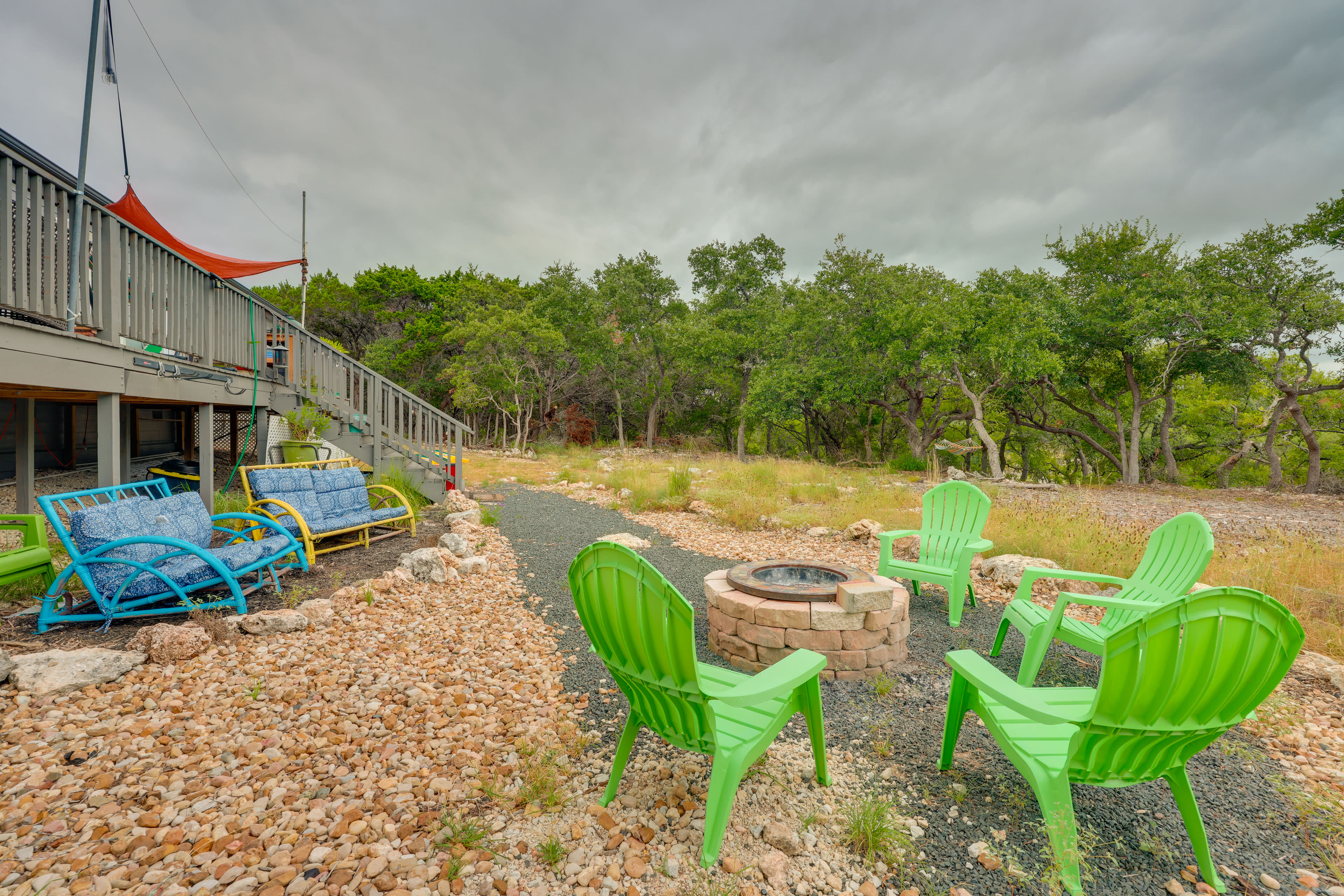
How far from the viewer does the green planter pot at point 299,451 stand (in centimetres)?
633

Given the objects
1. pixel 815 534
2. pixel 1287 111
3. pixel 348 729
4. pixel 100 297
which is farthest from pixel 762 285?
pixel 348 729

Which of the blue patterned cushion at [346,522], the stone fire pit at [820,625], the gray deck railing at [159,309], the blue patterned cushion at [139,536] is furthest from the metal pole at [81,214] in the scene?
the stone fire pit at [820,625]

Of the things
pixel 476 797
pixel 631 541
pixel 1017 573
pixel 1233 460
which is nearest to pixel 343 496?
pixel 631 541

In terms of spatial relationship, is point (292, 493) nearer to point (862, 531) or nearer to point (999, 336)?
point (862, 531)

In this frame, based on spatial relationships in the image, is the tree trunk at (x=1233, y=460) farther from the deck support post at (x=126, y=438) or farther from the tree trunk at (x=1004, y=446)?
the deck support post at (x=126, y=438)

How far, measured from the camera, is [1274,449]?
40.3ft

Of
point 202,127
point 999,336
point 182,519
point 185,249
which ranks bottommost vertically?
point 182,519

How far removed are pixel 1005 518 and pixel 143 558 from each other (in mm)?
8030

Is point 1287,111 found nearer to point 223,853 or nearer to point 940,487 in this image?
point 940,487

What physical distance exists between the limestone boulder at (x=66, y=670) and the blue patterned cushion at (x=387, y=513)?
272 centimetres

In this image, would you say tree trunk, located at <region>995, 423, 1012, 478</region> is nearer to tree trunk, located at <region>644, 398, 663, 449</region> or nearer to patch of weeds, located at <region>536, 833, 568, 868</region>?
tree trunk, located at <region>644, 398, 663, 449</region>

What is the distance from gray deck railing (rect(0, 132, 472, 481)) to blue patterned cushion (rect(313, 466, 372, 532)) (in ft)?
5.46

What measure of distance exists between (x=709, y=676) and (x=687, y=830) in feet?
1.58

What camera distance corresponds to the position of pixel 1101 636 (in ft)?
8.59
